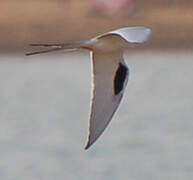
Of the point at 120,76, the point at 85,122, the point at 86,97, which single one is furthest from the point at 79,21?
the point at 120,76

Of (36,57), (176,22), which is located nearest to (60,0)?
(36,57)

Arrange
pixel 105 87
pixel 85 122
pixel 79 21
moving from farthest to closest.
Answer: pixel 79 21 → pixel 85 122 → pixel 105 87

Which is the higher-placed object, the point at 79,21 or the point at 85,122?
the point at 79,21

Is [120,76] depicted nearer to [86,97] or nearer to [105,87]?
[105,87]

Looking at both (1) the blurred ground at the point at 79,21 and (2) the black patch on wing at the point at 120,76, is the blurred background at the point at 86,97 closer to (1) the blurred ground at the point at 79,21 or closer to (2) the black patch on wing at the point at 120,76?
(1) the blurred ground at the point at 79,21

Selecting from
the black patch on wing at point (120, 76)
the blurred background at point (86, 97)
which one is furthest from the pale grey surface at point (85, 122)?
the black patch on wing at point (120, 76)
